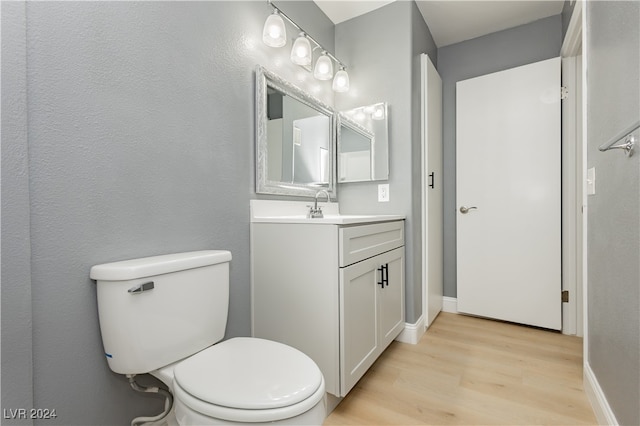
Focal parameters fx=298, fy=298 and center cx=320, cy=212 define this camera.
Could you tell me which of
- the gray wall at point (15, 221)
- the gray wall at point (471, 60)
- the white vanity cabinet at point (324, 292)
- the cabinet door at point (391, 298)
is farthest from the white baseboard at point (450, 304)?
the gray wall at point (15, 221)

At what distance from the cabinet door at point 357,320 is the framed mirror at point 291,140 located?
25.6 inches

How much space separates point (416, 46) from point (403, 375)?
2.18 m

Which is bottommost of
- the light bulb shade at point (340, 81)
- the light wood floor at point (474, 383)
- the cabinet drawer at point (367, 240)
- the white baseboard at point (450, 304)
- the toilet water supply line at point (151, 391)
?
the light wood floor at point (474, 383)

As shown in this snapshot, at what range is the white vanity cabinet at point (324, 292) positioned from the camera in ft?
4.20

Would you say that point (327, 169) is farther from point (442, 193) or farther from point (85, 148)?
point (85, 148)

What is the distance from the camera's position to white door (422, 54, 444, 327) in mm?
2236

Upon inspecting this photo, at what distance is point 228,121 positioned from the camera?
1.43 m

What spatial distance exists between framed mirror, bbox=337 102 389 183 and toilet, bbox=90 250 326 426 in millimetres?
1309

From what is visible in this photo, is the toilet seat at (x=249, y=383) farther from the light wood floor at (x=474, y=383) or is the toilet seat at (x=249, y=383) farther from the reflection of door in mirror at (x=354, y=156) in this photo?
the reflection of door in mirror at (x=354, y=156)

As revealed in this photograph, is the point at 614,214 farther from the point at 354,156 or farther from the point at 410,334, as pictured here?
the point at 354,156

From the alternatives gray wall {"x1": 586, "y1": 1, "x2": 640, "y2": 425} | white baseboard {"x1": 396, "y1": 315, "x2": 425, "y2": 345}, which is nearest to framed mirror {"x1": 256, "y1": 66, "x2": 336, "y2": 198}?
white baseboard {"x1": 396, "y1": 315, "x2": 425, "y2": 345}

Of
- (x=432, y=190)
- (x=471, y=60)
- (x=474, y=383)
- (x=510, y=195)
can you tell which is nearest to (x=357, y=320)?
(x=474, y=383)

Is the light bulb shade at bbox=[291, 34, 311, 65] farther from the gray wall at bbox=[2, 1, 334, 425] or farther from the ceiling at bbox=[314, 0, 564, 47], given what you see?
the ceiling at bbox=[314, 0, 564, 47]

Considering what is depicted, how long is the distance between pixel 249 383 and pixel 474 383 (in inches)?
52.0
